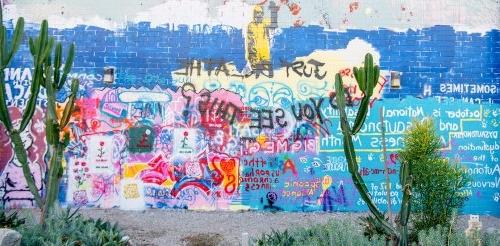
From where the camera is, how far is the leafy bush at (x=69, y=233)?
5.99m

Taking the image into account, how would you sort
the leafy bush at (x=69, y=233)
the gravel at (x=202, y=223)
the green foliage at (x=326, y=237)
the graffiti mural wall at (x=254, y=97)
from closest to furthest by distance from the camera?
the green foliage at (x=326, y=237)
the leafy bush at (x=69, y=233)
the gravel at (x=202, y=223)
the graffiti mural wall at (x=254, y=97)

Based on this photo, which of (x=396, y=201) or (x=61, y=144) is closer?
(x=61, y=144)

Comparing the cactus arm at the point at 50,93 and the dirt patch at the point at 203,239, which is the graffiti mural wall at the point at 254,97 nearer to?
the dirt patch at the point at 203,239

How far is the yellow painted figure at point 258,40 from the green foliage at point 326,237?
3789mm

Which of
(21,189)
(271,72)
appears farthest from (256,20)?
(21,189)

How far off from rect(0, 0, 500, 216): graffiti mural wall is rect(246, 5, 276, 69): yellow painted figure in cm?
2

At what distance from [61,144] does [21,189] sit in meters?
3.57

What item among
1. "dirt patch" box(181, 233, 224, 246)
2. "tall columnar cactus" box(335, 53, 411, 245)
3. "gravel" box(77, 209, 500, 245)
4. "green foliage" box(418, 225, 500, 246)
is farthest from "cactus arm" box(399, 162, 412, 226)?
"dirt patch" box(181, 233, 224, 246)

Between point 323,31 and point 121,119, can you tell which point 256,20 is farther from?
point 121,119

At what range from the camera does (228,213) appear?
9.52 metres

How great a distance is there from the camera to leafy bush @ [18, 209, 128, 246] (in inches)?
236

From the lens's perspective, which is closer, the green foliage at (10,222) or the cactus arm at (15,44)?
the cactus arm at (15,44)

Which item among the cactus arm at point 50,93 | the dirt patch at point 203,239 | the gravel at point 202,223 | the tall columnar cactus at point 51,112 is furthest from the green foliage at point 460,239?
the cactus arm at point 50,93

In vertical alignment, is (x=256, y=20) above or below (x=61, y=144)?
above
